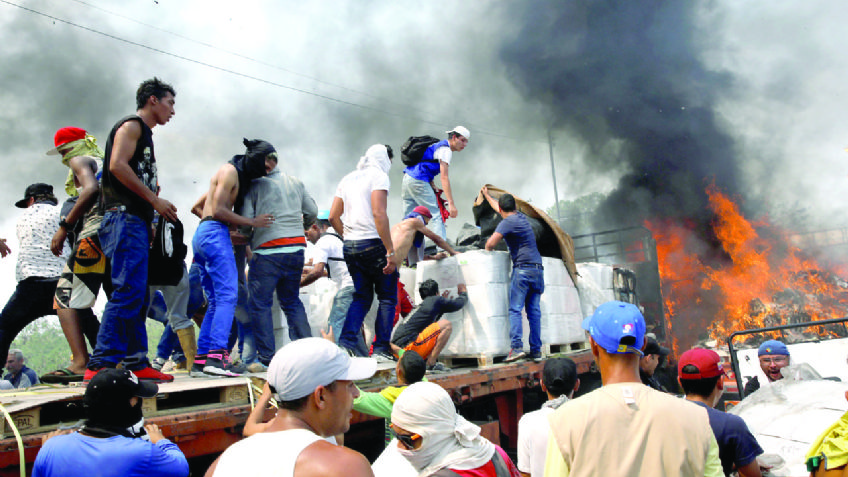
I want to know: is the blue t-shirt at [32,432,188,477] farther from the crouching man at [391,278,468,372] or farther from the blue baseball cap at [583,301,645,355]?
the crouching man at [391,278,468,372]

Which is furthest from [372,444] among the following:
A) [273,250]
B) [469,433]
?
A: [469,433]

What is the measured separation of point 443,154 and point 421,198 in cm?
63

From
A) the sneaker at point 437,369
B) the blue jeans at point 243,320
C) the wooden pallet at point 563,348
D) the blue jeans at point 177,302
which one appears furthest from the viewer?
the wooden pallet at point 563,348

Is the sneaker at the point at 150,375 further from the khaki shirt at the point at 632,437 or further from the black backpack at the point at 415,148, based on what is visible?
the black backpack at the point at 415,148

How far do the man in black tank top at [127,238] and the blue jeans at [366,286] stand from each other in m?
1.94

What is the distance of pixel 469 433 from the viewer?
100 inches

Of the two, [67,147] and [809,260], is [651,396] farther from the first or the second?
[809,260]

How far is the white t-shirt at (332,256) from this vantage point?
7.00m

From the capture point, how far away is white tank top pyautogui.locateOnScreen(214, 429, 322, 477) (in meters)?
1.48

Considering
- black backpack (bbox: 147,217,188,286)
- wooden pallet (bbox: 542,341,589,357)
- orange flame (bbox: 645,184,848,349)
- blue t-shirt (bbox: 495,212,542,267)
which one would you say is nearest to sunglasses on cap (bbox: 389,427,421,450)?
black backpack (bbox: 147,217,188,286)

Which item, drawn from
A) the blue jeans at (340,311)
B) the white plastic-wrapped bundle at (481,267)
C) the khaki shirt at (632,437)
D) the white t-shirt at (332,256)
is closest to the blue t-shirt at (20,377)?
the white t-shirt at (332,256)

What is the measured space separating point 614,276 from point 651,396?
7389mm

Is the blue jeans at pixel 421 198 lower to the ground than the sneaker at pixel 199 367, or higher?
higher

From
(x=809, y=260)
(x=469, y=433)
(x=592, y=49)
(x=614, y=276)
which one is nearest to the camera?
(x=469, y=433)
